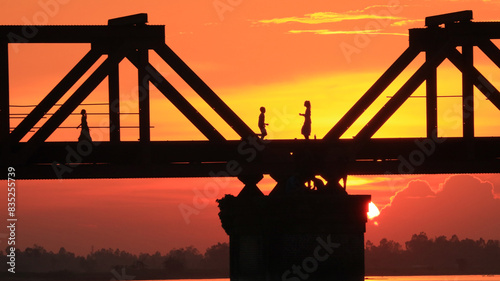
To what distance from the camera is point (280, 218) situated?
37344mm

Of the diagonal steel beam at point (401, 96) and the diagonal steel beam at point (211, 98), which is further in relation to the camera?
the diagonal steel beam at point (401, 96)

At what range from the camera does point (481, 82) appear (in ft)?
137

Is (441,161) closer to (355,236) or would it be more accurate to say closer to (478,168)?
(478,168)

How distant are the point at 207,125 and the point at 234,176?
72.6 inches

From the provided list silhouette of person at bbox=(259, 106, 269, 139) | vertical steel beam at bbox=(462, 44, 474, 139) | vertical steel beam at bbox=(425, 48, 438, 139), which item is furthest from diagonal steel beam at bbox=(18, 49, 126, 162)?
vertical steel beam at bbox=(462, 44, 474, 139)

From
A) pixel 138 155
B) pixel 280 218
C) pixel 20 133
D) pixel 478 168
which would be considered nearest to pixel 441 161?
pixel 478 168

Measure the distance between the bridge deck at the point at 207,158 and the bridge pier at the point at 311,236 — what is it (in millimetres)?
2234

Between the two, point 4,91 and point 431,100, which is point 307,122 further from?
point 4,91

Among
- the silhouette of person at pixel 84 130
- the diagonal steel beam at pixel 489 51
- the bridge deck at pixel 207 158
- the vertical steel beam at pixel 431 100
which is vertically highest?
the diagonal steel beam at pixel 489 51

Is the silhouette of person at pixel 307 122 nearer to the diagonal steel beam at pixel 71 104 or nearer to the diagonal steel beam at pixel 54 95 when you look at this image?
the diagonal steel beam at pixel 71 104

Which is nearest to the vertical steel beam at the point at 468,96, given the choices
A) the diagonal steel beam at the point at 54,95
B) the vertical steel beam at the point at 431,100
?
the vertical steel beam at the point at 431,100

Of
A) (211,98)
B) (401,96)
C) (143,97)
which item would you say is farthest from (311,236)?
(143,97)

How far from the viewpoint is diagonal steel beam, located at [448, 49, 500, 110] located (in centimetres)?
4169

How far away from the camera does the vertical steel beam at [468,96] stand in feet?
136
